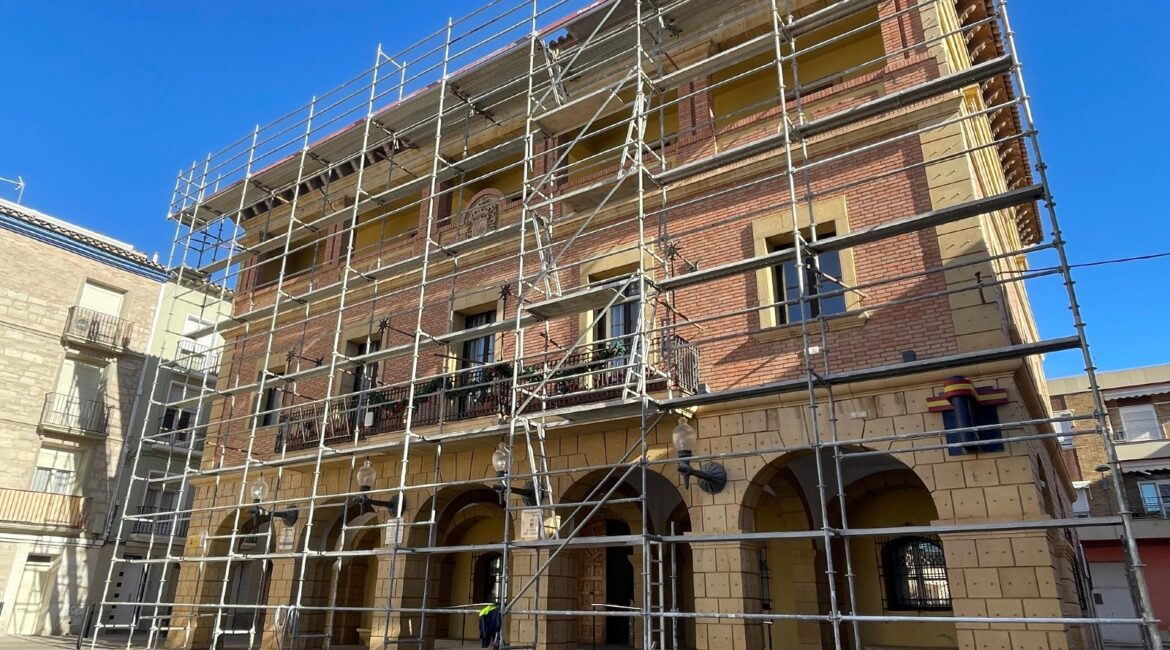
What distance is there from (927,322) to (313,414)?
11.3 m

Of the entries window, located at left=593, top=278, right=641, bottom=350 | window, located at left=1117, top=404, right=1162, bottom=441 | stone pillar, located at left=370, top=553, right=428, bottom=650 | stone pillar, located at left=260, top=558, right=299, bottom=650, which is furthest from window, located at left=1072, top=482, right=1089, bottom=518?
stone pillar, located at left=260, top=558, right=299, bottom=650

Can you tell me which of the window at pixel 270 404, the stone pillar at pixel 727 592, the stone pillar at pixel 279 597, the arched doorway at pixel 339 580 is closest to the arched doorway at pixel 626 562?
the stone pillar at pixel 727 592

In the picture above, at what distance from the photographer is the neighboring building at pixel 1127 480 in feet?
79.2

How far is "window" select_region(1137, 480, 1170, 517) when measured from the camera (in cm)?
2567

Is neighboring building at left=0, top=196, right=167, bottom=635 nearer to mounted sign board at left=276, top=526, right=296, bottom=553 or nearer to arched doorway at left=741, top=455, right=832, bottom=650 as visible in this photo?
mounted sign board at left=276, top=526, right=296, bottom=553

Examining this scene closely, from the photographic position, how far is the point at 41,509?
69.1 ft

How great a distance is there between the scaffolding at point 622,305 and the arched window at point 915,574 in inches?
10.1

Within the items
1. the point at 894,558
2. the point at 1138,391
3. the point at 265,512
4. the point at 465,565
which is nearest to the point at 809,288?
the point at 894,558

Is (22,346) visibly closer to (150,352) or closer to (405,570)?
(150,352)

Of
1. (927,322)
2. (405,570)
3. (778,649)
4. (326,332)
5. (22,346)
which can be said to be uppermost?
(22,346)

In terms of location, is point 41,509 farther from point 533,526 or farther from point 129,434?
point 533,526

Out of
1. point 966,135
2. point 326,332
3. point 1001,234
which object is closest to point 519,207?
point 326,332

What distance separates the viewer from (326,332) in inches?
637

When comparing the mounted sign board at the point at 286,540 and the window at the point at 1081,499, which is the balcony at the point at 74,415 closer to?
the mounted sign board at the point at 286,540
